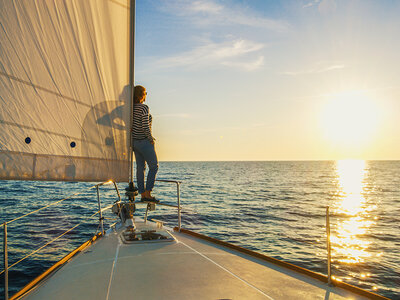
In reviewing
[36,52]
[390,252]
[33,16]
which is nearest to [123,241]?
[36,52]

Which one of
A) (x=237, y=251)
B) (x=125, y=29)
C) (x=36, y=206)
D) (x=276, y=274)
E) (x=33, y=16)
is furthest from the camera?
(x=36, y=206)

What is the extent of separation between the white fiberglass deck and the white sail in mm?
1062

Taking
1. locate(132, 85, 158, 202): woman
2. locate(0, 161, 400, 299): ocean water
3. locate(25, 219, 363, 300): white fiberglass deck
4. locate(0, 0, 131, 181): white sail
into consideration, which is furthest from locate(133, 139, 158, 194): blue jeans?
locate(25, 219, 363, 300): white fiberglass deck

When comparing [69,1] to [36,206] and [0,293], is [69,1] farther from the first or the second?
[36,206]

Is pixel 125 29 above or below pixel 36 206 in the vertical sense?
above

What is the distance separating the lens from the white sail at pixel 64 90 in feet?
9.61

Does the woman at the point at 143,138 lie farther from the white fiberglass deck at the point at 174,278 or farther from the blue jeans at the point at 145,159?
the white fiberglass deck at the point at 174,278

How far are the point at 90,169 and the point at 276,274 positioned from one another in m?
2.35

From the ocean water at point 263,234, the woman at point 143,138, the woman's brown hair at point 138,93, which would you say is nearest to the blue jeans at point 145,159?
the woman at point 143,138

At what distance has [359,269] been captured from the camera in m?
7.64

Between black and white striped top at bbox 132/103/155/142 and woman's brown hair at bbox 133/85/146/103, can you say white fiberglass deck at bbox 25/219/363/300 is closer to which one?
black and white striped top at bbox 132/103/155/142

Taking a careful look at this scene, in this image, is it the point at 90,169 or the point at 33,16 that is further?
the point at 90,169

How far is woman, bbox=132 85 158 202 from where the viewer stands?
445 centimetres

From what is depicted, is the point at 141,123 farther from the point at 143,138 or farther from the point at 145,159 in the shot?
the point at 145,159
